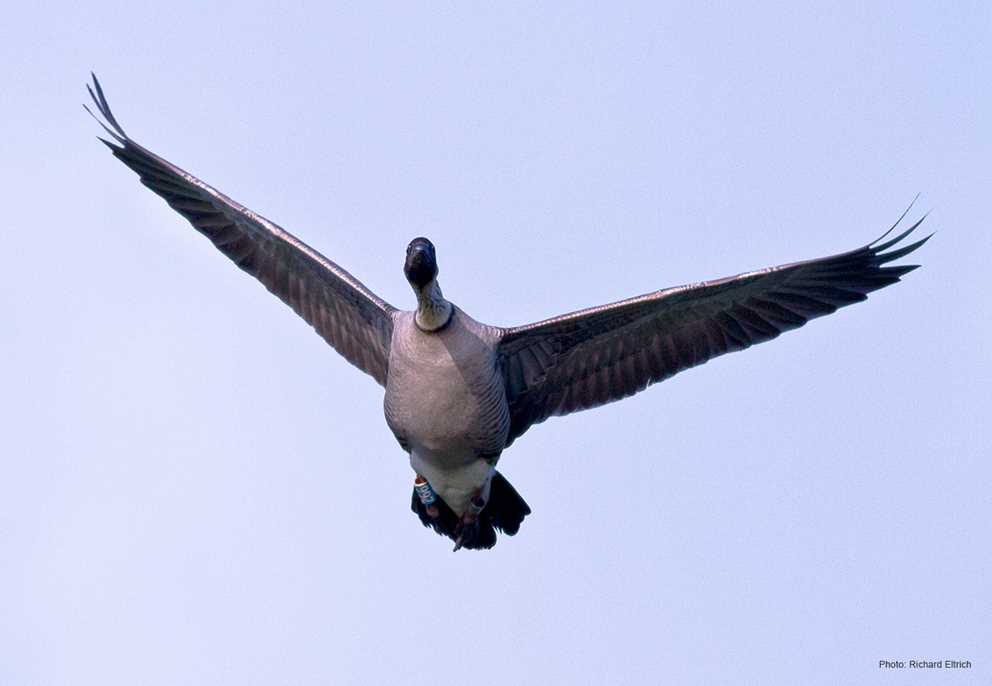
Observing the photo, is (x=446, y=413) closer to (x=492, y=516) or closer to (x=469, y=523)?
(x=469, y=523)

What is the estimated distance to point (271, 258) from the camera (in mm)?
19203

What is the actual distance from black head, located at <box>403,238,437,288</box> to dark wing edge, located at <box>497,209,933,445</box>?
56.4 inches

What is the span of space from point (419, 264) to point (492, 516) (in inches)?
151

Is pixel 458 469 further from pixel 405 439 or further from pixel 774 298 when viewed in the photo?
pixel 774 298

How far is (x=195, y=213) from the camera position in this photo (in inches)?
758

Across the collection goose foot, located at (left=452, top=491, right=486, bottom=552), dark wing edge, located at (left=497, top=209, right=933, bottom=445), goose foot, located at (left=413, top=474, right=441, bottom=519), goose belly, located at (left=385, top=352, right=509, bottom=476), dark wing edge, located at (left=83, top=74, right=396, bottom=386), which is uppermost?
dark wing edge, located at (left=83, top=74, right=396, bottom=386)

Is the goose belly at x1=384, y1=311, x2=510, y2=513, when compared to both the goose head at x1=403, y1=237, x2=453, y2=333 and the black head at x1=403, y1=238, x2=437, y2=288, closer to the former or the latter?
the goose head at x1=403, y1=237, x2=453, y2=333

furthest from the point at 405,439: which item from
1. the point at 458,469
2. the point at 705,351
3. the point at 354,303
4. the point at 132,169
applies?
the point at 132,169

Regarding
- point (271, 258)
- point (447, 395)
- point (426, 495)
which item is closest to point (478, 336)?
point (447, 395)

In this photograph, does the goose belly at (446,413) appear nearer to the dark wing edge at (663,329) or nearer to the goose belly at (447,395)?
the goose belly at (447,395)

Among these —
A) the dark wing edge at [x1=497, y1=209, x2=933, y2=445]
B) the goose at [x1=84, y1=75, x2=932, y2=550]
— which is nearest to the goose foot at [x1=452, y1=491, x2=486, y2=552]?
the goose at [x1=84, y1=75, x2=932, y2=550]

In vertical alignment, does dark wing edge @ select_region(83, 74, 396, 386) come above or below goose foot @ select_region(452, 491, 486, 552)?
above

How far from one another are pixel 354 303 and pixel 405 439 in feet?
6.53

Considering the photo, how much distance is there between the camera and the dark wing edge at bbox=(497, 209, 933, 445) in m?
17.4
